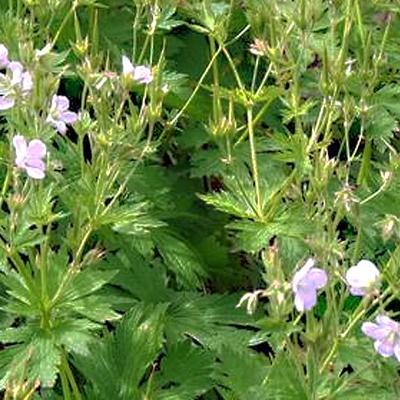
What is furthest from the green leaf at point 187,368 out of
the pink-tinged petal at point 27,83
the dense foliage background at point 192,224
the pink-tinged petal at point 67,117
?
the pink-tinged petal at point 27,83

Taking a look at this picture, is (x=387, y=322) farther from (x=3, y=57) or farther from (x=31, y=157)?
(x=3, y=57)

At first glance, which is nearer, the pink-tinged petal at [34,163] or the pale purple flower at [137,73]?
the pink-tinged petal at [34,163]

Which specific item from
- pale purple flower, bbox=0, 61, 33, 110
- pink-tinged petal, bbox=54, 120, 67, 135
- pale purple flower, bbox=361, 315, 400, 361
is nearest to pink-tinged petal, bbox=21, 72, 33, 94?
pale purple flower, bbox=0, 61, 33, 110

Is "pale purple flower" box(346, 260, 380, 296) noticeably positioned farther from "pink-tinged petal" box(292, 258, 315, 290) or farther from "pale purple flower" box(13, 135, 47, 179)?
Answer: "pale purple flower" box(13, 135, 47, 179)

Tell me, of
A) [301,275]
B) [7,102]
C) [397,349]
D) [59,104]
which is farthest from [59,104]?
[397,349]

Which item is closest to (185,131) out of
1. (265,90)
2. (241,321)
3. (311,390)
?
(265,90)

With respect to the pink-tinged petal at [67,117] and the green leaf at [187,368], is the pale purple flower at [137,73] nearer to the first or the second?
the pink-tinged petal at [67,117]

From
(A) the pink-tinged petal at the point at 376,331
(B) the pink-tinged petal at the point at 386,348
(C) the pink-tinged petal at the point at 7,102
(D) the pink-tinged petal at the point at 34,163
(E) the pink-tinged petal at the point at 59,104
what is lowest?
(B) the pink-tinged petal at the point at 386,348
